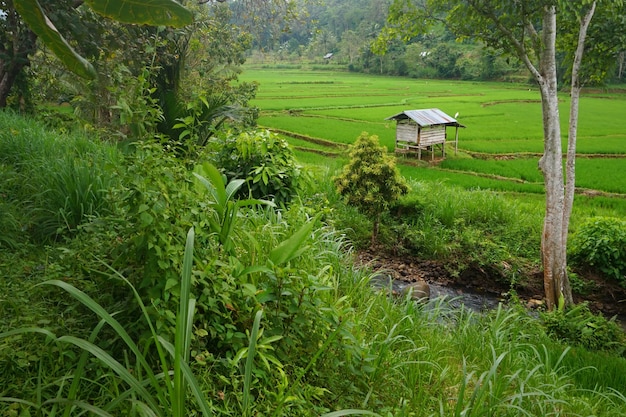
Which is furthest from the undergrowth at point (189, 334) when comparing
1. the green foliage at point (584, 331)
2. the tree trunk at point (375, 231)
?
the tree trunk at point (375, 231)

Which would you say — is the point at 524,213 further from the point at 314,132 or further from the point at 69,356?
the point at 314,132

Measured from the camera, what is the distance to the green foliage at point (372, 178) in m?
5.61

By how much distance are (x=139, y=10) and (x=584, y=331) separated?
4.53 m

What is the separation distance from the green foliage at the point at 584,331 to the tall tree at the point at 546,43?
12.9 inches

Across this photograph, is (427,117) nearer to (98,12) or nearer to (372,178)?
(372,178)

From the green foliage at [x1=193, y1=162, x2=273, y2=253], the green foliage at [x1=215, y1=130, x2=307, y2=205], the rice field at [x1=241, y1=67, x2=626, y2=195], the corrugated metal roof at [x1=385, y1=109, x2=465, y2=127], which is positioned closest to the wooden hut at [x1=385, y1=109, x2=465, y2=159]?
the corrugated metal roof at [x1=385, y1=109, x2=465, y2=127]

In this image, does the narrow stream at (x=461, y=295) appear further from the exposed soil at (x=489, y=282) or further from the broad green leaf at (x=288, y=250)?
the broad green leaf at (x=288, y=250)

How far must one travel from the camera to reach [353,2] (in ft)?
140

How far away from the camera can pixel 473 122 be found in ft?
53.8

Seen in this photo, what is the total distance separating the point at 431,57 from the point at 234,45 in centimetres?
2284

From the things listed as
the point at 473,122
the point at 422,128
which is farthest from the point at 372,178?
the point at 473,122

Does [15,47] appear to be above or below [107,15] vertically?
above

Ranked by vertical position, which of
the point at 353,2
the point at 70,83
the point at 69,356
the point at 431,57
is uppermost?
the point at 353,2

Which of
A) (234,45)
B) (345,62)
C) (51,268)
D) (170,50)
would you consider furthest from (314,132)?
(345,62)
